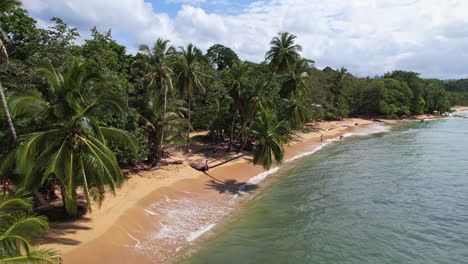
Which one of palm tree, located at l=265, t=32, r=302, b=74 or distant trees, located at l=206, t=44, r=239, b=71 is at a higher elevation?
distant trees, located at l=206, t=44, r=239, b=71

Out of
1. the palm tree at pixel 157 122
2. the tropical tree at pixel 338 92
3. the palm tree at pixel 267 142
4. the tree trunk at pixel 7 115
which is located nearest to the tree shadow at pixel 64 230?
the tree trunk at pixel 7 115

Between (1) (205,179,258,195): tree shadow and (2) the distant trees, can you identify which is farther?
(2) the distant trees

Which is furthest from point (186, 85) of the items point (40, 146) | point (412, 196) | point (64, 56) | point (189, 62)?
point (412, 196)

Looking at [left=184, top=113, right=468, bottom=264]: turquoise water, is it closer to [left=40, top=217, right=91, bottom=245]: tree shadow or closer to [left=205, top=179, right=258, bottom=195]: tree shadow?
[left=205, top=179, right=258, bottom=195]: tree shadow

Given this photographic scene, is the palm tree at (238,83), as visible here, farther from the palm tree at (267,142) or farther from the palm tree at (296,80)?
the palm tree at (296,80)

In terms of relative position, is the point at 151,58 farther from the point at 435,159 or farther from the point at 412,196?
the point at 435,159

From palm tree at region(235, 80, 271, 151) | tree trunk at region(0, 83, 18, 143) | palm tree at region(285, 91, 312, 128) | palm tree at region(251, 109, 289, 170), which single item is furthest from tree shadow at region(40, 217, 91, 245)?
palm tree at region(285, 91, 312, 128)

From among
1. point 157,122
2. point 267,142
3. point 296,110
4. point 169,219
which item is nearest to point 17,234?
point 169,219
